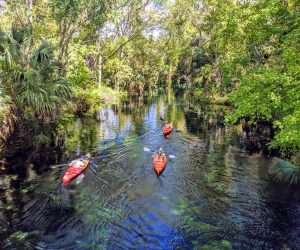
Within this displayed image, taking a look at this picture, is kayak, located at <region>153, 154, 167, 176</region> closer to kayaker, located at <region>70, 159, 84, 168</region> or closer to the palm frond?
kayaker, located at <region>70, 159, 84, 168</region>

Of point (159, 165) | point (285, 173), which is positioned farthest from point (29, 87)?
point (285, 173)

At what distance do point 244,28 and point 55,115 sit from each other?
44.5ft

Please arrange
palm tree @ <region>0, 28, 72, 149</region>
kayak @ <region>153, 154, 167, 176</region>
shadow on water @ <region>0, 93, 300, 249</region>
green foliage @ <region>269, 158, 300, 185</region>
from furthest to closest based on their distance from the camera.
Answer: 1. kayak @ <region>153, 154, 167, 176</region>
2. green foliage @ <region>269, 158, 300, 185</region>
3. palm tree @ <region>0, 28, 72, 149</region>
4. shadow on water @ <region>0, 93, 300, 249</region>

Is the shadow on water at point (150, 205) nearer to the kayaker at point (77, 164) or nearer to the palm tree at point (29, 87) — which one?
the kayaker at point (77, 164)

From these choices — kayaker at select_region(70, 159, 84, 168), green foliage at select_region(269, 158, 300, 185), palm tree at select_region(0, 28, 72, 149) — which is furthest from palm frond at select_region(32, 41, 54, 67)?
green foliage at select_region(269, 158, 300, 185)

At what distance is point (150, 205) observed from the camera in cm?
1238

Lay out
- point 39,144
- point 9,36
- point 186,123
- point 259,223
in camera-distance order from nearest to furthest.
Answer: point 259,223, point 9,36, point 39,144, point 186,123

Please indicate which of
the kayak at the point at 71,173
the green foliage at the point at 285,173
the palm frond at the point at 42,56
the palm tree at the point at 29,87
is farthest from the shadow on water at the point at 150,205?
the palm frond at the point at 42,56

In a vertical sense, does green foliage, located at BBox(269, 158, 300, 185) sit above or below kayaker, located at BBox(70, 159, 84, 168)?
below

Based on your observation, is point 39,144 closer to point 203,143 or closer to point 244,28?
point 203,143

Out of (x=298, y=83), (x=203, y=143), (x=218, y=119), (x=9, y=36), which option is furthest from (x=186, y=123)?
(x=9, y=36)

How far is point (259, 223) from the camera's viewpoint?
11.1m

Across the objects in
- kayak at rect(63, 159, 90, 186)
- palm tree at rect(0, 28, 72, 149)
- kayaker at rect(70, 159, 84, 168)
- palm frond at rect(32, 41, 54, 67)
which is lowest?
kayak at rect(63, 159, 90, 186)

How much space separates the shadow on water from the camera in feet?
32.7
